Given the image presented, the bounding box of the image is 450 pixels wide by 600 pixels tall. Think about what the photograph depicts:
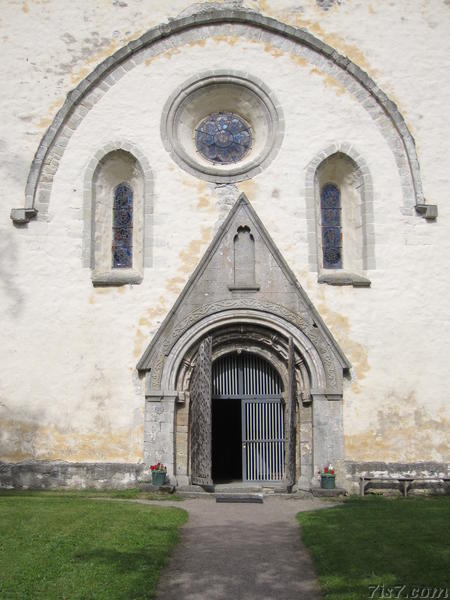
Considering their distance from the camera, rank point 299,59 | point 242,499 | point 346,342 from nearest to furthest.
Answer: point 242,499
point 346,342
point 299,59

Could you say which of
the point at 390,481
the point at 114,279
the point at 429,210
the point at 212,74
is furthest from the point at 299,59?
the point at 390,481

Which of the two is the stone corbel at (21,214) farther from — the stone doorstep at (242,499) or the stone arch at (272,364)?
the stone doorstep at (242,499)

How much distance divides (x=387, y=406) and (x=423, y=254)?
3481 millimetres

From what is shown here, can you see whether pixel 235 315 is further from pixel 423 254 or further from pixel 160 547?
Answer: pixel 160 547

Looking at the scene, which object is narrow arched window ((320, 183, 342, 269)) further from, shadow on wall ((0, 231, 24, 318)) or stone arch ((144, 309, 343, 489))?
shadow on wall ((0, 231, 24, 318))

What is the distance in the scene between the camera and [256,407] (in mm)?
16250

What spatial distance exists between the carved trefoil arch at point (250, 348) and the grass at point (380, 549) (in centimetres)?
287

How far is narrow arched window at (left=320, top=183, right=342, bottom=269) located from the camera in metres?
16.8

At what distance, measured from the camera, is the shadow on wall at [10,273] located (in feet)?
52.6

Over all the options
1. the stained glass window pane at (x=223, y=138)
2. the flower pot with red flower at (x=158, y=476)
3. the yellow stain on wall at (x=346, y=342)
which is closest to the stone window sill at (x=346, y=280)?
the yellow stain on wall at (x=346, y=342)

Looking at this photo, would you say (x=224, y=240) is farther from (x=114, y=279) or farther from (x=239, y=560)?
(x=239, y=560)

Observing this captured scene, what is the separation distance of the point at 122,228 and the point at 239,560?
9.83m

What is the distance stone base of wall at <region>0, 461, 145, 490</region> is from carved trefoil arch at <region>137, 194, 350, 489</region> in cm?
62

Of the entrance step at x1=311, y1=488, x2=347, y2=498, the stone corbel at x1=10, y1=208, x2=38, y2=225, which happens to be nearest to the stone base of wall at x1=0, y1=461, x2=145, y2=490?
the entrance step at x1=311, y1=488, x2=347, y2=498
